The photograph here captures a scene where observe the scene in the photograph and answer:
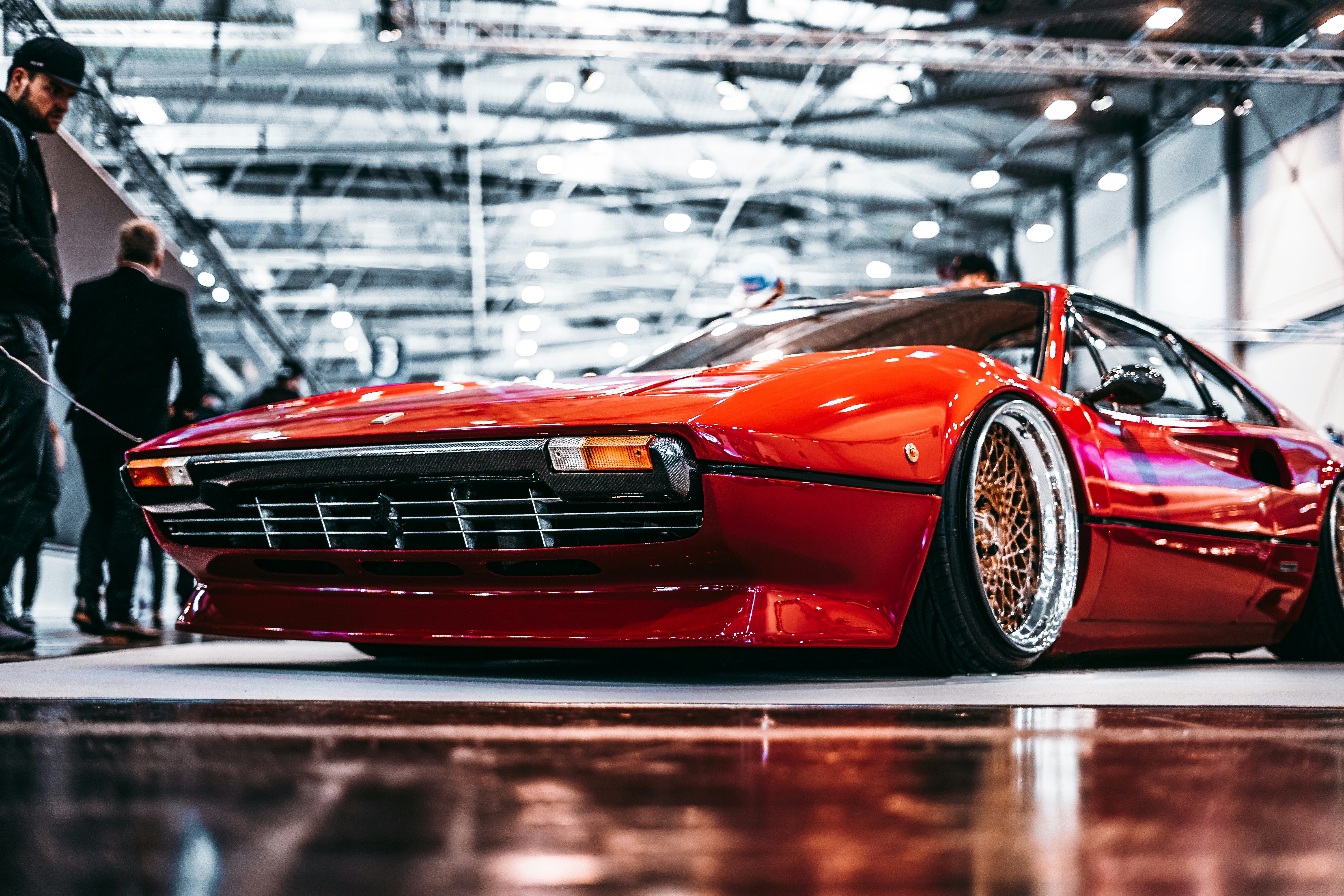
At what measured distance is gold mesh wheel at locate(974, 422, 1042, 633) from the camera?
8.70 ft

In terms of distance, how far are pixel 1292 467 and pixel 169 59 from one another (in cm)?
1314

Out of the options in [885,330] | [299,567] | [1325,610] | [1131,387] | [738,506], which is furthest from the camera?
[1325,610]

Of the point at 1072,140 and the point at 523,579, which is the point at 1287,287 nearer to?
the point at 1072,140

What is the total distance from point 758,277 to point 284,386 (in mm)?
3125

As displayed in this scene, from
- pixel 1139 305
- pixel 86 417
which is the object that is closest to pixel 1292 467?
pixel 86 417

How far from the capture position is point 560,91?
15570 mm

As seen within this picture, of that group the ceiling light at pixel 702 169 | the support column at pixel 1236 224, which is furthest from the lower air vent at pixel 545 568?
the ceiling light at pixel 702 169

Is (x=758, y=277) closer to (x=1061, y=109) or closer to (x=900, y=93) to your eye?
(x=900, y=93)

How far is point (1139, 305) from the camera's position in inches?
717

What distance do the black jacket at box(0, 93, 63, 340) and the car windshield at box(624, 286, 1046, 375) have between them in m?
1.55

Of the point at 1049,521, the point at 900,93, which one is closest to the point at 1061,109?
the point at 900,93

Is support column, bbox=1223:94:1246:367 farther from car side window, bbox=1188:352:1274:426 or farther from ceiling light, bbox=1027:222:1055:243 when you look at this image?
car side window, bbox=1188:352:1274:426

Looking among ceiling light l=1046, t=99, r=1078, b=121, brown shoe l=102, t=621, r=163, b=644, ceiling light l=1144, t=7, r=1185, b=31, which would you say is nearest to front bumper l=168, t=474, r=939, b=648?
brown shoe l=102, t=621, r=163, b=644

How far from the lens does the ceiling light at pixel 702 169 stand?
18.5 metres
